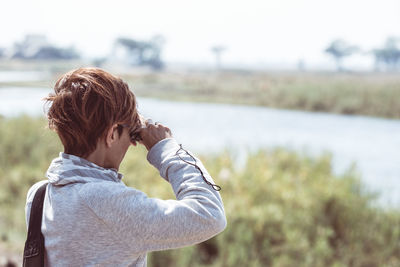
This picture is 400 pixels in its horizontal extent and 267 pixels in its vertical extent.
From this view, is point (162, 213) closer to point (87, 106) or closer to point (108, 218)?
point (108, 218)

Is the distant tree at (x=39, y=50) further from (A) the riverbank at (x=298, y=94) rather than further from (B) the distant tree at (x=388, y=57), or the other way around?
(B) the distant tree at (x=388, y=57)

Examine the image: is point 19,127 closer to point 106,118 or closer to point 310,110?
point 106,118

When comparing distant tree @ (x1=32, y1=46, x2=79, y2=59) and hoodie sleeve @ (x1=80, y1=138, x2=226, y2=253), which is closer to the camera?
hoodie sleeve @ (x1=80, y1=138, x2=226, y2=253)

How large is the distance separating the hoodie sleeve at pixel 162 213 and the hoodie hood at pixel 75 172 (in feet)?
0.10

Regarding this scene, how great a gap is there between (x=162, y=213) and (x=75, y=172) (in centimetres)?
14

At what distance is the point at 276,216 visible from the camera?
11.4 feet

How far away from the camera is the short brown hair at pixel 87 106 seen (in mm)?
670

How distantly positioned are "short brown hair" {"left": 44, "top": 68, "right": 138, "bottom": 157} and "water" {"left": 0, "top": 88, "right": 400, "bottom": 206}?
394cm

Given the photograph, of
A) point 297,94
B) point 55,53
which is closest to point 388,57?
point 297,94

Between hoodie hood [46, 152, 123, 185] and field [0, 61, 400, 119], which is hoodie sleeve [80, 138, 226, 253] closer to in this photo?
hoodie hood [46, 152, 123, 185]

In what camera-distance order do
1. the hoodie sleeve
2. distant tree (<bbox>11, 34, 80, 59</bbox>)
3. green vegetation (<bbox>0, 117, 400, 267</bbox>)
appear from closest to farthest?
the hoodie sleeve, green vegetation (<bbox>0, 117, 400, 267</bbox>), distant tree (<bbox>11, 34, 80, 59</bbox>)

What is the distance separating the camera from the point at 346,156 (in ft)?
22.0

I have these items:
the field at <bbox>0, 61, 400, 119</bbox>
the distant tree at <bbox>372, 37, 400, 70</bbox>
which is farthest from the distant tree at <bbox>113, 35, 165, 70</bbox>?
the distant tree at <bbox>372, 37, 400, 70</bbox>

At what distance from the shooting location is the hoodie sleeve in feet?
2.13
